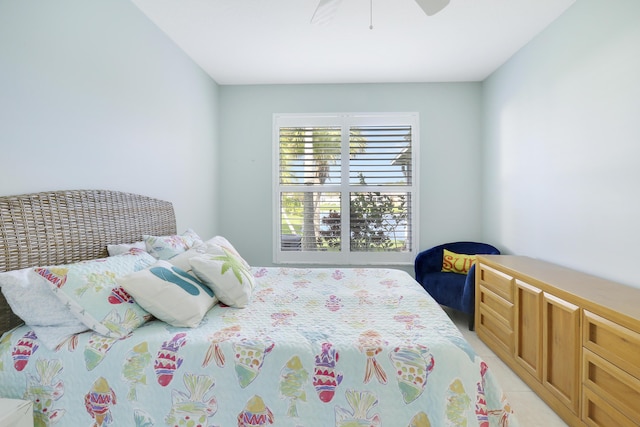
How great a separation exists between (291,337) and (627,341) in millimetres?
1476

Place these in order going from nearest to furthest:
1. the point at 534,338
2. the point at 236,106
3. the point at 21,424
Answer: the point at 21,424 < the point at 534,338 < the point at 236,106

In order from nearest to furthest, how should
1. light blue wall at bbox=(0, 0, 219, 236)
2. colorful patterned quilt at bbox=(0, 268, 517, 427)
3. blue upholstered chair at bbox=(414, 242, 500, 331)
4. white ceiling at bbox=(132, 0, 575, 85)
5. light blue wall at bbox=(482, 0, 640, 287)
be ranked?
1. colorful patterned quilt at bbox=(0, 268, 517, 427)
2. light blue wall at bbox=(0, 0, 219, 236)
3. light blue wall at bbox=(482, 0, 640, 287)
4. white ceiling at bbox=(132, 0, 575, 85)
5. blue upholstered chair at bbox=(414, 242, 500, 331)

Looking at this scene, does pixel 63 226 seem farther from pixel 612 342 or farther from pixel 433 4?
pixel 612 342

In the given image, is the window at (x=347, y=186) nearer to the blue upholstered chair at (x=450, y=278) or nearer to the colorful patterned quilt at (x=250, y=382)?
the blue upholstered chair at (x=450, y=278)

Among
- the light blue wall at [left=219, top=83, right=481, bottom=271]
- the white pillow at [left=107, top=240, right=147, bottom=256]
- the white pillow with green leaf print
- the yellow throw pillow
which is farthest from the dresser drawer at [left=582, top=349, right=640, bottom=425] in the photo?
the white pillow at [left=107, top=240, right=147, bottom=256]

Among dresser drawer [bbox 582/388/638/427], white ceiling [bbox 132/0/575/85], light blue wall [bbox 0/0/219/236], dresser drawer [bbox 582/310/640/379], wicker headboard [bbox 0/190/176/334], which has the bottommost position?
dresser drawer [bbox 582/388/638/427]

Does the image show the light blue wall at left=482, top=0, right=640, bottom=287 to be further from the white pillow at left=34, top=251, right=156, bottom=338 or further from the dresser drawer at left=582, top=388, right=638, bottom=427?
the white pillow at left=34, top=251, right=156, bottom=338

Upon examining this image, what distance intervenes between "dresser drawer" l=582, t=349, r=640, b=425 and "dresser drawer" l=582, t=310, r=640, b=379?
0.10 feet

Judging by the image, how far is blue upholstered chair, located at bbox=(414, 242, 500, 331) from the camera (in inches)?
112

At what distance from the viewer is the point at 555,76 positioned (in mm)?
2354

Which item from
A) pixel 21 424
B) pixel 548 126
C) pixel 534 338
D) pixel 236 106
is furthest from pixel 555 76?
pixel 21 424

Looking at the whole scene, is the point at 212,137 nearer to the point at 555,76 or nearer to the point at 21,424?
the point at 21,424

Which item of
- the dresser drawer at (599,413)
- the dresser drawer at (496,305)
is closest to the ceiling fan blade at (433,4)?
the dresser drawer at (496,305)

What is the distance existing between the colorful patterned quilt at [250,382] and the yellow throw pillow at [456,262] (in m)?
2.11
